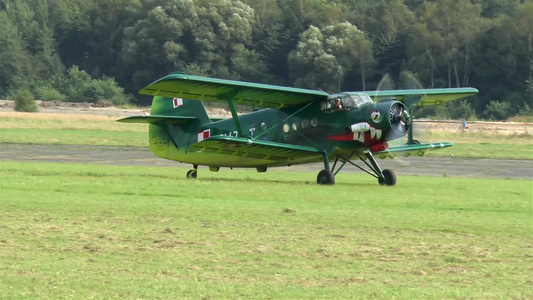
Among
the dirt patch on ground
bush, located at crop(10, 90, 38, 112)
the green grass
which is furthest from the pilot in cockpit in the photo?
bush, located at crop(10, 90, 38, 112)

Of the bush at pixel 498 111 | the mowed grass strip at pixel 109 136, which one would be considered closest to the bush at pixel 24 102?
the mowed grass strip at pixel 109 136

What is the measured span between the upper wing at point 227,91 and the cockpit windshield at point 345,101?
0.99ft

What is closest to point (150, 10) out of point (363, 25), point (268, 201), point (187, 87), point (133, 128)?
point (363, 25)

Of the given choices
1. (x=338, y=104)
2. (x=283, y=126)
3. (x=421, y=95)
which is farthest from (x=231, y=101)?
(x=421, y=95)

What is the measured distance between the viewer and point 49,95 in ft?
280

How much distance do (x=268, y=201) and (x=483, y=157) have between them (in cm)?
2155

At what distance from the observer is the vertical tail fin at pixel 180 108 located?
81.7 feet

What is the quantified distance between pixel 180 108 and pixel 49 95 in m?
62.9

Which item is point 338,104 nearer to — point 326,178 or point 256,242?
point 326,178

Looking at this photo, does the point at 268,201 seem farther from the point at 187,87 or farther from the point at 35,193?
the point at 187,87

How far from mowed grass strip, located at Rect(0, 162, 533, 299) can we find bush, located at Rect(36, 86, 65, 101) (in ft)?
222

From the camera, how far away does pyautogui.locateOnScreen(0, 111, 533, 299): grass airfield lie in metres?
8.30

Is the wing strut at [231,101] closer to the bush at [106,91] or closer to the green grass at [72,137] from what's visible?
the green grass at [72,137]

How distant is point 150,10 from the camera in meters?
82.5
